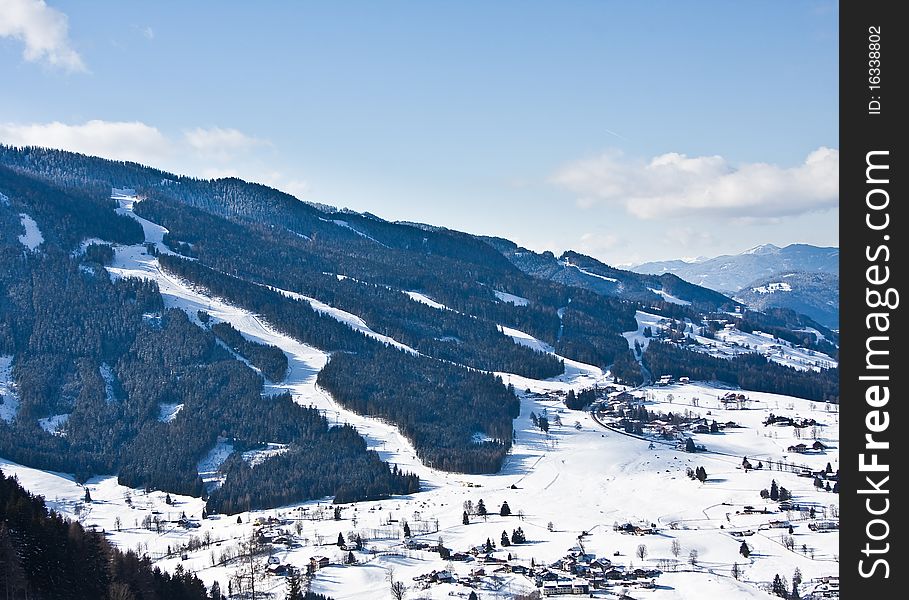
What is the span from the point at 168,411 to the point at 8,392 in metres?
33.4

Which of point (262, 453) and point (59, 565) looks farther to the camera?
point (262, 453)

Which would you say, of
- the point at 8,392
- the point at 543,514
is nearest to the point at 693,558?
the point at 543,514

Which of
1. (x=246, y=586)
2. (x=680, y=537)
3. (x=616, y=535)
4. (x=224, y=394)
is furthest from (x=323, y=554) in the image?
(x=224, y=394)

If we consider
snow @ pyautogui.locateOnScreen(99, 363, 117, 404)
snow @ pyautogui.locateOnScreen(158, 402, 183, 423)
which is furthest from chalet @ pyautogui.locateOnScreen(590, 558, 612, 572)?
snow @ pyautogui.locateOnScreen(99, 363, 117, 404)

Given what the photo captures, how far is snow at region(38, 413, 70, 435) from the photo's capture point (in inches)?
6383

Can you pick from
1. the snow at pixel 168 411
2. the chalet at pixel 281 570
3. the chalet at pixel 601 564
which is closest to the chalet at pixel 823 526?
the chalet at pixel 601 564

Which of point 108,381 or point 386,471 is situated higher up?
point 108,381

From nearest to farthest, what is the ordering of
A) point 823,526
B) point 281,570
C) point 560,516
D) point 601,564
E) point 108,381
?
point 281,570 < point 601,564 < point 823,526 < point 560,516 < point 108,381

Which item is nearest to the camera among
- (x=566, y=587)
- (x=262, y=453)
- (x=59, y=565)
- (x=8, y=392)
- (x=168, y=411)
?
(x=59, y=565)

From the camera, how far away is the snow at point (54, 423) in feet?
532

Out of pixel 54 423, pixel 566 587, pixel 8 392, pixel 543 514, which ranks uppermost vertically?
pixel 8 392

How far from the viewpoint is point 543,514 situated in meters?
119

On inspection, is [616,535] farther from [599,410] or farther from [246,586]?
[599,410]

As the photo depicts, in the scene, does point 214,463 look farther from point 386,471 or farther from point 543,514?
point 543,514
